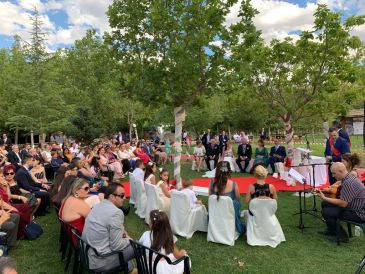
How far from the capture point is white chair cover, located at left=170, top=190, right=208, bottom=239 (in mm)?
5852

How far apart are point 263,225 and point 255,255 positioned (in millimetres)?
582

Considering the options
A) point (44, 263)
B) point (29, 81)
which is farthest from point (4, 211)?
point (29, 81)

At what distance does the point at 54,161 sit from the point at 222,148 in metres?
8.53

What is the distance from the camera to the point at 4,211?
17.2 feet

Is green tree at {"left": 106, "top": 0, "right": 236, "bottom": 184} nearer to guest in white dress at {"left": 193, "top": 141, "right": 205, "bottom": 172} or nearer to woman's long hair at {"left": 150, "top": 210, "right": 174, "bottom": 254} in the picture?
woman's long hair at {"left": 150, "top": 210, "right": 174, "bottom": 254}

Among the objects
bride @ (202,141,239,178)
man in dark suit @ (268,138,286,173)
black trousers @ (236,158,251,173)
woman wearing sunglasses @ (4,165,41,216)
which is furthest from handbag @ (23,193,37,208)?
black trousers @ (236,158,251,173)

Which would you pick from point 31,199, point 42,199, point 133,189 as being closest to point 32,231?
point 31,199

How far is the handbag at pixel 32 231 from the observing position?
19.4 ft

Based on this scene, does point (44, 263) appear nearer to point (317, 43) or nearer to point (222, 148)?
point (317, 43)

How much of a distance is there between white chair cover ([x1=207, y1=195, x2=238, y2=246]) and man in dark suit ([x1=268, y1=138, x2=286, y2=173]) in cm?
730

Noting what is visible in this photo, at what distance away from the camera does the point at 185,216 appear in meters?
5.85

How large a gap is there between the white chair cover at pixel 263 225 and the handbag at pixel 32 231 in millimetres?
3993

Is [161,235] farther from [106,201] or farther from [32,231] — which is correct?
[32,231]

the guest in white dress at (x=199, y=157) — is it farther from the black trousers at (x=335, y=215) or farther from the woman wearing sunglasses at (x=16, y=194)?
the black trousers at (x=335, y=215)
